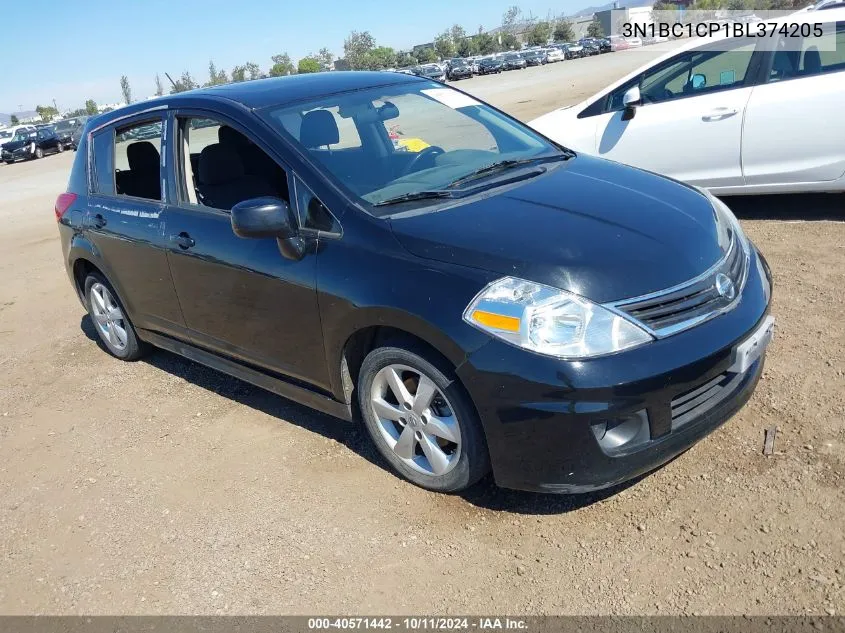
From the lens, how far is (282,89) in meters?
4.10

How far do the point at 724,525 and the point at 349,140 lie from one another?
8.40 ft

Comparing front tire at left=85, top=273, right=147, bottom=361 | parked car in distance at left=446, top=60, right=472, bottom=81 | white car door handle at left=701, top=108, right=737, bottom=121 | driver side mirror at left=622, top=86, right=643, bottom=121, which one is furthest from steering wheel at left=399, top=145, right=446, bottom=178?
parked car in distance at left=446, top=60, right=472, bottom=81

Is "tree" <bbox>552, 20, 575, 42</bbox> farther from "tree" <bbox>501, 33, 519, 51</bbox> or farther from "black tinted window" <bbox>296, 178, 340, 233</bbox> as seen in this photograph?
"black tinted window" <bbox>296, 178, 340, 233</bbox>

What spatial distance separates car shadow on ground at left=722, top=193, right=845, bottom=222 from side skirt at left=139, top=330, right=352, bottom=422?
4.54 meters

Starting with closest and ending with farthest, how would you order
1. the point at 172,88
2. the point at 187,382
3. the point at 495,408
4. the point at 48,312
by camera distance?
the point at 495,408, the point at 187,382, the point at 172,88, the point at 48,312

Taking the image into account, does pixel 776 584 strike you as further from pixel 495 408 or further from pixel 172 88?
pixel 172 88

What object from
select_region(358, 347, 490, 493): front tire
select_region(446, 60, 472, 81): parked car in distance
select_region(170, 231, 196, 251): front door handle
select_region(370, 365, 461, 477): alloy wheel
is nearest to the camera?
select_region(358, 347, 490, 493): front tire

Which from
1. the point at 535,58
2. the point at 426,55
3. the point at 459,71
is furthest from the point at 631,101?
the point at 426,55

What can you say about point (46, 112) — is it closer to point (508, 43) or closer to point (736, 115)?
point (508, 43)

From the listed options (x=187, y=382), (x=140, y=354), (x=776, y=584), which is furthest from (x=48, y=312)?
(x=776, y=584)

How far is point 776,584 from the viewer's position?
8.32 ft

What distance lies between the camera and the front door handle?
13.2 feet

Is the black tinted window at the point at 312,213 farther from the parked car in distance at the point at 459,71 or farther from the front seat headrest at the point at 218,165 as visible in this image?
the parked car in distance at the point at 459,71

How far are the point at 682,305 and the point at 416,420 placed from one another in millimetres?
1173
